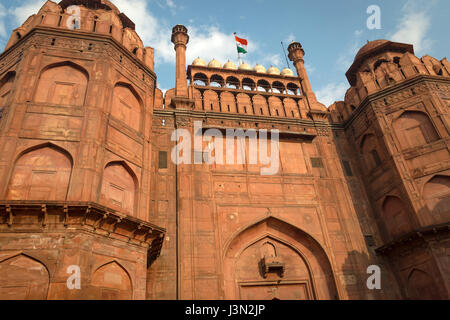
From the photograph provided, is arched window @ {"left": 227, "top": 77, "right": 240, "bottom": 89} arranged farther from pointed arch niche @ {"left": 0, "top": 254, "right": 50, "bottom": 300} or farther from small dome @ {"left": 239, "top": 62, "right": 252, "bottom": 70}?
pointed arch niche @ {"left": 0, "top": 254, "right": 50, "bottom": 300}

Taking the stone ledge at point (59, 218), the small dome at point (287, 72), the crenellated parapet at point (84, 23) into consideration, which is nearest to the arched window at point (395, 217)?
the small dome at point (287, 72)

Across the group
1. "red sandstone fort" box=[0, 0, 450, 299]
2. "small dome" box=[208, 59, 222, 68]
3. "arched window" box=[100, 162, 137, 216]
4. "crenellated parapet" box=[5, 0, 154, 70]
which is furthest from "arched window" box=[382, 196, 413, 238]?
"crenellated parapet" box=[5, 0, 154, 70]

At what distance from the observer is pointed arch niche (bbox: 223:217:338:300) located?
13688mm

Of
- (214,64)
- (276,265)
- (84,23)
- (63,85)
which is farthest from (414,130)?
(84,23)

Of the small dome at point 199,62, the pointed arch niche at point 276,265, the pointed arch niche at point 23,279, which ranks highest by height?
the small dome at point 199,62

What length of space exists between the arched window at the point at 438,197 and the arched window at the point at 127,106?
11.7 metres

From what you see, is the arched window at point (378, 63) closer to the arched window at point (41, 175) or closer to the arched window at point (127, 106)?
the arched window at point (127, 106)

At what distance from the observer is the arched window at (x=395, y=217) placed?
579 inches

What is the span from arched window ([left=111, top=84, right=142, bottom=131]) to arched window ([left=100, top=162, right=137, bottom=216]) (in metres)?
2.08

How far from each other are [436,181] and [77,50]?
14900mm

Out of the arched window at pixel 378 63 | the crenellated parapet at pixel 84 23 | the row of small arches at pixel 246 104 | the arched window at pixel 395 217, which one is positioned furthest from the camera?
the arched window at pixel 378 63

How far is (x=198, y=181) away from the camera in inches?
589

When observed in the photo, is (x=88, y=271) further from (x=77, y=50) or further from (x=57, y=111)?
(x=77, y=50)

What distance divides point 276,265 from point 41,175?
28.8 feet
